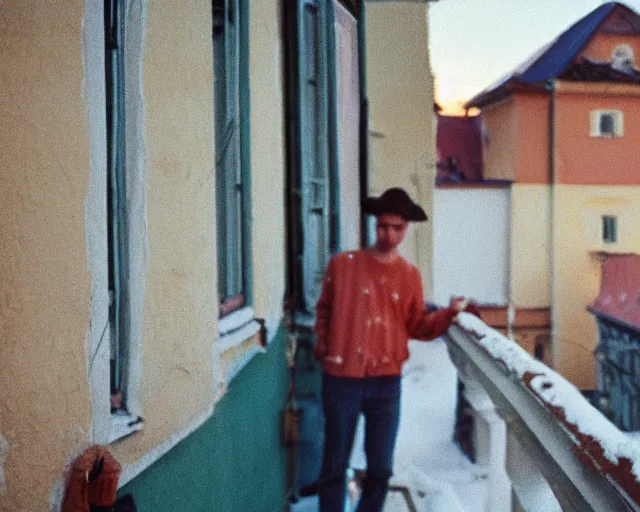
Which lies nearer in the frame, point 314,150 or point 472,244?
point 314,150

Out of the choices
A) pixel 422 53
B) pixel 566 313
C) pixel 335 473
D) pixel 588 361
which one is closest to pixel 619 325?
pixel 588 361

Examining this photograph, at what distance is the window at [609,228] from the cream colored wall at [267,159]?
1398 centimetres

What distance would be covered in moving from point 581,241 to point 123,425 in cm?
1571

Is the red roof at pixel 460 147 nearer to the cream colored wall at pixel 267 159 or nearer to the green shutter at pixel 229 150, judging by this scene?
the cream colored wall at pixel 267 159

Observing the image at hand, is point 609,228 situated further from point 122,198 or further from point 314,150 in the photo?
point 122,198

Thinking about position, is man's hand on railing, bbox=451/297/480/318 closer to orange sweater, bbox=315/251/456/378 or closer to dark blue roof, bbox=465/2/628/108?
orange sweater, bbox=315/251/456/378

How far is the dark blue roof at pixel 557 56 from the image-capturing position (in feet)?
49.4

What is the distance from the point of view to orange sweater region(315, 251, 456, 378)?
9.45 ft

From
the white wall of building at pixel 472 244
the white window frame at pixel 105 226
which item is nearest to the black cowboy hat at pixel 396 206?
the white window frame at pixel 105 226

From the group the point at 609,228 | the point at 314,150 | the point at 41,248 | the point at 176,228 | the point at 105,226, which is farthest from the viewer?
the point at 609,228

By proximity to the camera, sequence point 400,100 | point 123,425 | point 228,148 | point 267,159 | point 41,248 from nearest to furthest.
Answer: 1. point 41,248
2. point 123,425
3. point 228,148
4. point 267,159
5. point 400,100

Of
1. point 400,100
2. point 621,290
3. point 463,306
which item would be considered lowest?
point 621,290

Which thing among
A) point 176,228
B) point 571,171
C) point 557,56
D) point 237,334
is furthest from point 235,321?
point 557,56

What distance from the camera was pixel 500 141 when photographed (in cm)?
1661
